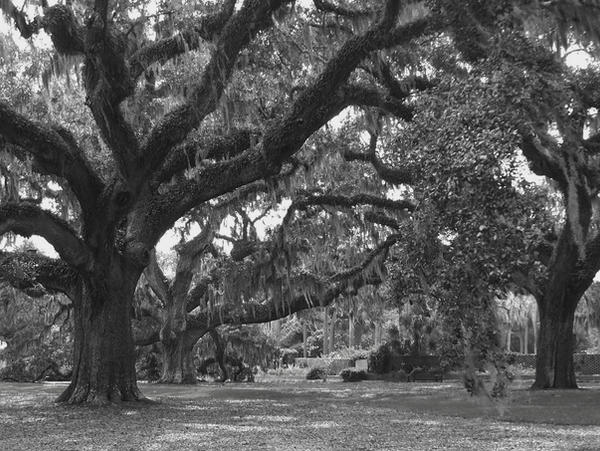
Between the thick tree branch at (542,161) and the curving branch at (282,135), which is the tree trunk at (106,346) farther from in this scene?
the thick tree branch at (542,161)

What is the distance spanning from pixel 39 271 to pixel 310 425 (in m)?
→ 8.18

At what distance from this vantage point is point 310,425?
9539mm

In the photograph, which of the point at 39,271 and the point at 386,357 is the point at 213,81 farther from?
the point at 386,357

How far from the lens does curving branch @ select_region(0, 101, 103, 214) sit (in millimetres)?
11500

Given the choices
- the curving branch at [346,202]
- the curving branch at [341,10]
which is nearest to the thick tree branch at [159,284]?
the curving branch at [346,202]

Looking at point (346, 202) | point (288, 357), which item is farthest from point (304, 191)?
point (288, 357)

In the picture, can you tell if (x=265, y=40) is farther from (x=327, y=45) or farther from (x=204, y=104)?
(x=204, y=104)

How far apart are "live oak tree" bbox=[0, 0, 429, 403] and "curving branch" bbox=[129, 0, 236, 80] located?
0.02 meters

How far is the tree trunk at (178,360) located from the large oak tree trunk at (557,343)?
12.5 meters

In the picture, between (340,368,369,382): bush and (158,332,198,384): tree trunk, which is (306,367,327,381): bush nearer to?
(340,368,369,382): bush

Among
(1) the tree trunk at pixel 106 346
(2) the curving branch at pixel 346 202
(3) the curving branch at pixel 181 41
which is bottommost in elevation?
(1) the tree trunk at pixel 106 346

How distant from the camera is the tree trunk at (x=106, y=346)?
12664mm

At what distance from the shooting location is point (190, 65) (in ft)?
45.1

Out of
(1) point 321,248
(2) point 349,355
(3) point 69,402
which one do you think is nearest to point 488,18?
(3) point 69,402
